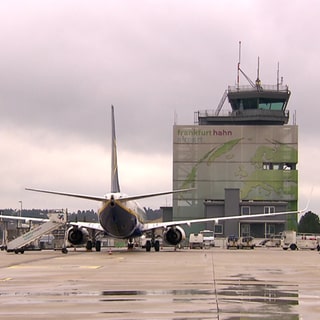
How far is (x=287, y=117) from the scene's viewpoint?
136 metres

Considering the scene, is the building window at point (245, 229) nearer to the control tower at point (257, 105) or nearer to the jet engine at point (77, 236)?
the control tower at point (257, 105)

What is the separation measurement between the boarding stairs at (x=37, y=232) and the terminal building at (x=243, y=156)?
67456 mm

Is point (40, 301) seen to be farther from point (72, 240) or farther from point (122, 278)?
point (72, 240)

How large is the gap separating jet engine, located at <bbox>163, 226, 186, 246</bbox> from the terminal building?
6415cm

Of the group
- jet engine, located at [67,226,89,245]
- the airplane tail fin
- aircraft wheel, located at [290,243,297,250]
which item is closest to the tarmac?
Result: the airplane tail fin

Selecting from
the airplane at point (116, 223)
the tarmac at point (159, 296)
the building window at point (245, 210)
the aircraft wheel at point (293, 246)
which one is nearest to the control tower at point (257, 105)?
the building window at point (245, 210)

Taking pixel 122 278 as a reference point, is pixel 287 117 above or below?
above

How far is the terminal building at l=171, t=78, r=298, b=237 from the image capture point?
5226 inches

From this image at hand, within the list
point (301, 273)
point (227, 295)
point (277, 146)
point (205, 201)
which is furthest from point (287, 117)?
point (227, 295)

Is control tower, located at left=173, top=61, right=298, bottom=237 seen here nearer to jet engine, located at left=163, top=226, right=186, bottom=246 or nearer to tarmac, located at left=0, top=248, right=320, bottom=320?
jet engine, located at left=163, top=226, right=186, bottom=246

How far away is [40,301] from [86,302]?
1.21 meters

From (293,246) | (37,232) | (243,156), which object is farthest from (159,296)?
(243,156)

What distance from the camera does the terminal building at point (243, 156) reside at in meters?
133

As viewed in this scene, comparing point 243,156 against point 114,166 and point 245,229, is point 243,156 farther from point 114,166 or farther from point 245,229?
point 114,166
